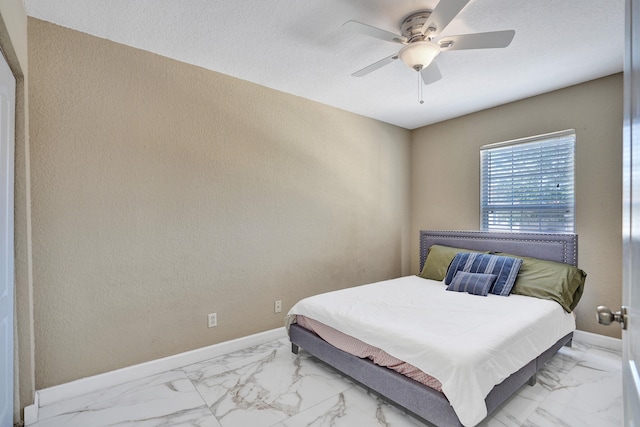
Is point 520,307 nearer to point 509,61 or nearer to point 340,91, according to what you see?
point 509,61

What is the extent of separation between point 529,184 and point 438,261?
4.35ft

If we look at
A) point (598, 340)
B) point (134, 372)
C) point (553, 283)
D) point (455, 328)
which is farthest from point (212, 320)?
point (598, 340)

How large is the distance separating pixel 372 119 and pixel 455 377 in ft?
11.0

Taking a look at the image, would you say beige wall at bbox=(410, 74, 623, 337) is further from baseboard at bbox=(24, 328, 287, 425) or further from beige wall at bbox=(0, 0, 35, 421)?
beige wall at bbox=(0, 0, 35, 421)

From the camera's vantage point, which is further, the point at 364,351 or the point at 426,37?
the point at 364,351

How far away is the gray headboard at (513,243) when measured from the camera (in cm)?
300

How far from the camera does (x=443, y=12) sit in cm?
169

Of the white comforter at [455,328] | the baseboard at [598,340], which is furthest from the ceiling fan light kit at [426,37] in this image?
the baseboard at [598,340]

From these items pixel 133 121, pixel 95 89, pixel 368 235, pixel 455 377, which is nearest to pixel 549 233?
pixel 368 235

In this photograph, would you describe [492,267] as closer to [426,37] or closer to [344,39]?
[426,37]

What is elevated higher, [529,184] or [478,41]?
[478,41]

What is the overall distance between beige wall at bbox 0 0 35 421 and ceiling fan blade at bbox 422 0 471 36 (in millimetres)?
2377

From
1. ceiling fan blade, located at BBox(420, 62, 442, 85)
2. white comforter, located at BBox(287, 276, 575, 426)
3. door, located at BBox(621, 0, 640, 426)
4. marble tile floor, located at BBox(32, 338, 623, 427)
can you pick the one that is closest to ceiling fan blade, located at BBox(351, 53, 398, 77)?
ceiling fan blade, located at BBox(420, 62, 442, 85)

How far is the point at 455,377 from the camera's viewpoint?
5.36 ft
